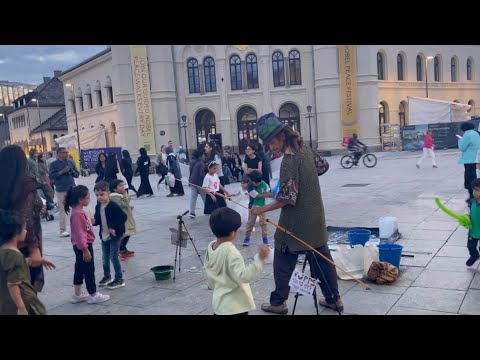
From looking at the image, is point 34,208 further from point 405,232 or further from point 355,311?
point 405,232

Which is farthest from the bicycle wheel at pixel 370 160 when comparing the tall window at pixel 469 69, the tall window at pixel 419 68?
the tall window at pixel 469 69

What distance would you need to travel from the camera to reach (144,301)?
5238mm

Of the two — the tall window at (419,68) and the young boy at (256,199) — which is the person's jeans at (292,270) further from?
the tall window at (419,68)

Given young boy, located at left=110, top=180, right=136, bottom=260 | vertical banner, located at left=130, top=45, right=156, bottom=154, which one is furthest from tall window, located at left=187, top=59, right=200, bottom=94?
young boy, located at left=110, top=180, right=136, bottom=260

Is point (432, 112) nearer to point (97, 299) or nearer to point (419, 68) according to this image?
point (419, 68)

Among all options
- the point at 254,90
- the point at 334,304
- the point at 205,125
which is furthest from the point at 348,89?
the point at 334,304

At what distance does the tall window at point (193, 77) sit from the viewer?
3466 cm

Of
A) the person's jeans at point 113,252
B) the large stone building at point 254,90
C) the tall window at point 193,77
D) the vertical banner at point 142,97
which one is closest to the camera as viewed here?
the person's jeans at point 113,252

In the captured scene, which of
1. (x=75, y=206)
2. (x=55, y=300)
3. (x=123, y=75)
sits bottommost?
(x=55, y=300)

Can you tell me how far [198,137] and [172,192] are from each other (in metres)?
20.8

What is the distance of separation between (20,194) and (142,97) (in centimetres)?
2992

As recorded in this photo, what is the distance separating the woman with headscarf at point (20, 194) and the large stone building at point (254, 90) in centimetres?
2883

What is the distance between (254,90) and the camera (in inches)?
1351
